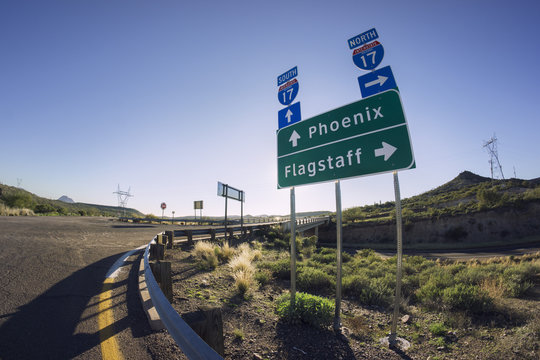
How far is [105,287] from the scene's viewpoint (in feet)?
15.0

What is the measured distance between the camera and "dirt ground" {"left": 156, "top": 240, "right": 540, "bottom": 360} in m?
3.44

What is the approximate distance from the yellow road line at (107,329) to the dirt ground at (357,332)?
510 millimetres

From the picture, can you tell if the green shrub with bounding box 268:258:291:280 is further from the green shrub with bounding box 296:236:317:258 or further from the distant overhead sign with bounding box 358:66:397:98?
the green shrub with bounding box 296:236:317:258

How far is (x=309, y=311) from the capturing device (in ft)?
14.1

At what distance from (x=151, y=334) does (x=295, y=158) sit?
4.02 metres

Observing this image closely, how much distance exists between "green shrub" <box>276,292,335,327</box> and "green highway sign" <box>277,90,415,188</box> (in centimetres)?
248

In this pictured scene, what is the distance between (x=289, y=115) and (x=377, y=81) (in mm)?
2002

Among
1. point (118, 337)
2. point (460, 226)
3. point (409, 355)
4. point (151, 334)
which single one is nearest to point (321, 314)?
point (409, 355)

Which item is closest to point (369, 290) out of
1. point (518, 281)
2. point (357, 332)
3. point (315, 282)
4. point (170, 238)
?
point (315, 282)

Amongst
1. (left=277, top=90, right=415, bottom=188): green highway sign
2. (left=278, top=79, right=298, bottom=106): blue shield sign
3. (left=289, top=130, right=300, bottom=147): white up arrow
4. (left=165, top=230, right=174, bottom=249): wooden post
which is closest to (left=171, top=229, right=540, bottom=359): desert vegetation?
(left=165, top=230, right=174, bottom=249): wooden post

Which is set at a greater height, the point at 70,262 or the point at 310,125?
the point at 310,125

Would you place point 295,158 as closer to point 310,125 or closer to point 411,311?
point 310,125

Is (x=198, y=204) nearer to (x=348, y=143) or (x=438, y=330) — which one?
(x=348, y=143)

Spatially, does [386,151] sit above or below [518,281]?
above
